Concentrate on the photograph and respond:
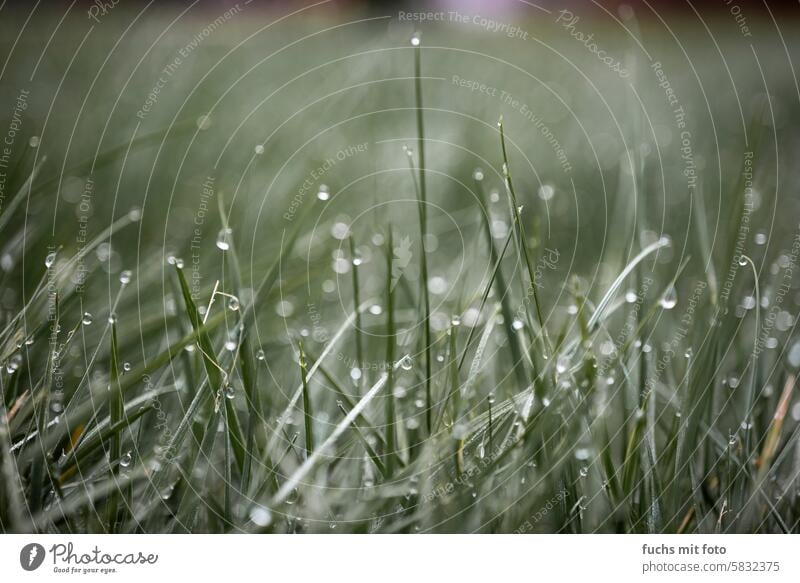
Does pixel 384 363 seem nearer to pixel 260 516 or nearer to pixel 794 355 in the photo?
pixel 260 516

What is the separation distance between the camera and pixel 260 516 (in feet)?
1.21

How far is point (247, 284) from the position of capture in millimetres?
494

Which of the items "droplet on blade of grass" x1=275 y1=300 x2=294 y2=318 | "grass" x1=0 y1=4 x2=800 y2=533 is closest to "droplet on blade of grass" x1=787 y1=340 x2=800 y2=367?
"grass" x1=0 y1=4 x2=800 y2=533

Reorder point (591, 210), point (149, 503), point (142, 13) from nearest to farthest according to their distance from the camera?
point (149, 503)
point (142, 13)
point (591, 210)

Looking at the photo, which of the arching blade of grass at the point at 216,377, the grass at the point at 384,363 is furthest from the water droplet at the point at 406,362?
the arching blade of grass at the point at 216,377

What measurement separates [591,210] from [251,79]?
0.36 metres

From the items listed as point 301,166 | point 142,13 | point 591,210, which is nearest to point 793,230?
point 591,210

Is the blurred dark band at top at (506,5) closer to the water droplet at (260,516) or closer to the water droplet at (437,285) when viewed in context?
the water droplet at (437,285)

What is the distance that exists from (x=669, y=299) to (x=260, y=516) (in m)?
0.33

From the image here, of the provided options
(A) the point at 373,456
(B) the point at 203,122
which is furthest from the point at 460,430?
(B) the point at 203,122
